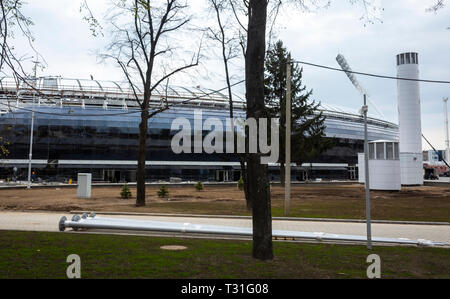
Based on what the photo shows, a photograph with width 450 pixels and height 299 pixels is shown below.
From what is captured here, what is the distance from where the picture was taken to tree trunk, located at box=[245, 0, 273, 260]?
700 centimetres

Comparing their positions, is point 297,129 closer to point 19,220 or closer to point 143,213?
point 143,213

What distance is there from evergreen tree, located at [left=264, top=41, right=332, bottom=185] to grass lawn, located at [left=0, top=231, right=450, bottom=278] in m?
33.9

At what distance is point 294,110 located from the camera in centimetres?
4456

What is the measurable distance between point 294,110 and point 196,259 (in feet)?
129

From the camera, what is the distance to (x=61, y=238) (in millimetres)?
9281

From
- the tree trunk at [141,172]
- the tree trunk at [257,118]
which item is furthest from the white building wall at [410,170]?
the tree trunk at [257,118]

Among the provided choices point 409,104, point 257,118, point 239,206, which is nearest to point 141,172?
point 239,206

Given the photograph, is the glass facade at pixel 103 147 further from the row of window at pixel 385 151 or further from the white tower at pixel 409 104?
the row of window at pixel 385 151

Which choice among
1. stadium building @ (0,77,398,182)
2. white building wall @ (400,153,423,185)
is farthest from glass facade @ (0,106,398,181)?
white building wall @ (400,153,423,185)

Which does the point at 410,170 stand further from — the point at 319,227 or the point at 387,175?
the point at 319,227

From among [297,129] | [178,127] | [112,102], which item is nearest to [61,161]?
[112,102]

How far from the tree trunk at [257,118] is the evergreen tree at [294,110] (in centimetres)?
3497

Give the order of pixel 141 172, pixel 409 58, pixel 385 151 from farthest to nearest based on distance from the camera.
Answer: pixel 409 58, pixel 385 151, pixel 141 172
